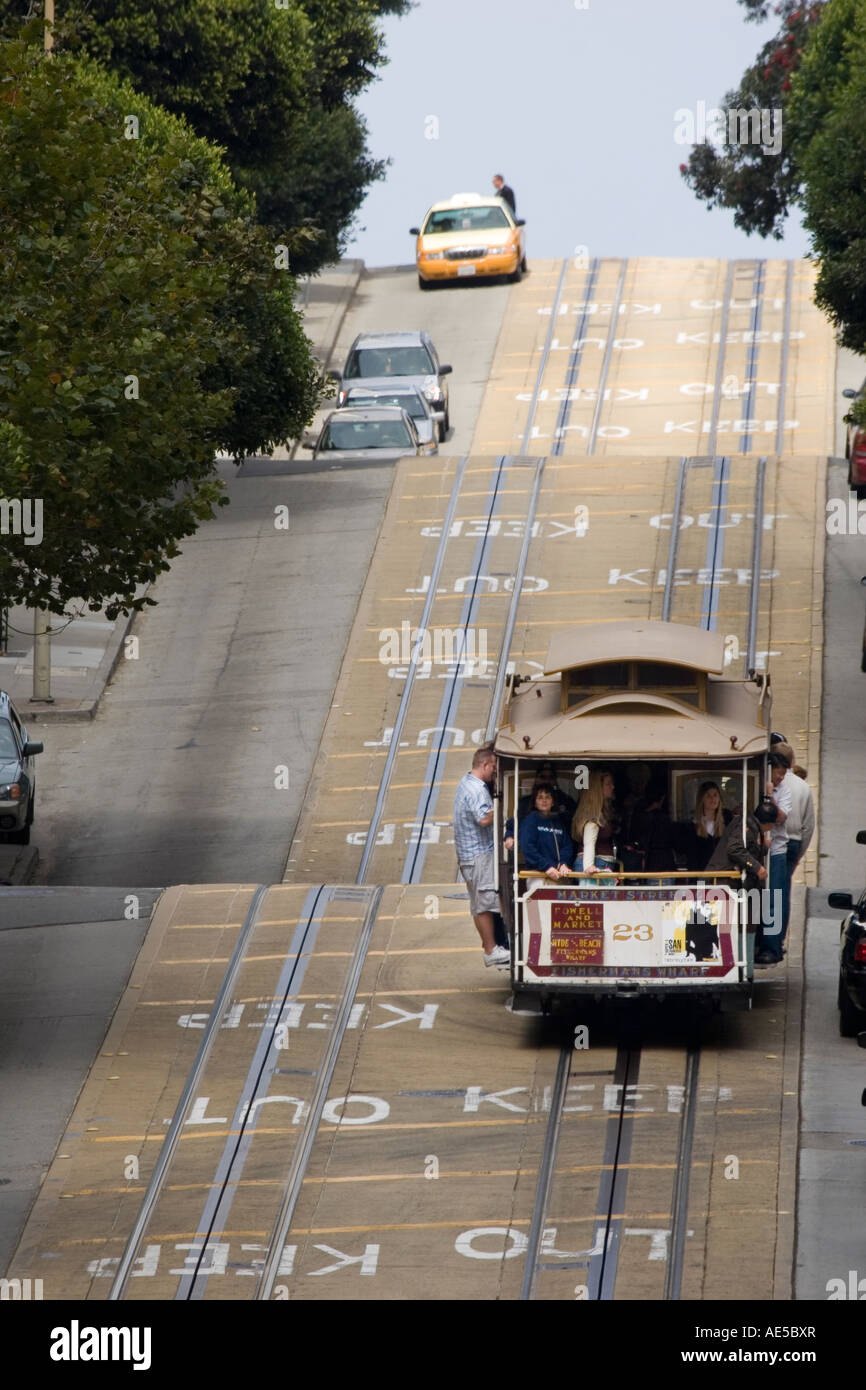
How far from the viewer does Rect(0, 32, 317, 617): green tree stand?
20312 millimetres

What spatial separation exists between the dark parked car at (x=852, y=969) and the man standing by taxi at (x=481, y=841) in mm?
2493

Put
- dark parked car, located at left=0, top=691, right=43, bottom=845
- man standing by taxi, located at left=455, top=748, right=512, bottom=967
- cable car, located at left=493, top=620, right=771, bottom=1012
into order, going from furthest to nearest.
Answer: dark parked car, located at left=0, top=691, right=43, bottom=845 < man standing by taxi, located at left=455, top=748, right=512, bottom=967 < cable car, located at left=493, top=620, right=771, bottom=1012

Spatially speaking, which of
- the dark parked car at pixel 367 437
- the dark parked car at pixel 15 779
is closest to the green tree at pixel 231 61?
the dark parked car at pixel 367 437

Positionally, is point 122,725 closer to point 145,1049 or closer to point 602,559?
point 602,559

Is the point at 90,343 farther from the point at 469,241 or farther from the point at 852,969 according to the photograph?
the point at 469,241

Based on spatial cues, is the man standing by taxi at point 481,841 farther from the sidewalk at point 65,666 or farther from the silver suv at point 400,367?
the silver suv at point 400,367

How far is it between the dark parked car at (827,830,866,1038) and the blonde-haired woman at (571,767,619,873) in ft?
5.83

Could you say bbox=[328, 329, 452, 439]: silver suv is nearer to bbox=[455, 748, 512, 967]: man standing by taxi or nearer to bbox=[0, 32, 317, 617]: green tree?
bbox=[0, 32, 317, 617]: green tree

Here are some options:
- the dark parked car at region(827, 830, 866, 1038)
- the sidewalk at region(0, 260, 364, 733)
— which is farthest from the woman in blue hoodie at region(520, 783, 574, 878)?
the sidewalk at region(0, 260, 364, 733)

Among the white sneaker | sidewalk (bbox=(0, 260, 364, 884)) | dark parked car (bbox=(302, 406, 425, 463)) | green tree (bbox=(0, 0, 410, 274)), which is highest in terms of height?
green tree (bbox=(0, 0, 410, 274))

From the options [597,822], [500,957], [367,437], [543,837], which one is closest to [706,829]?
[597,822]

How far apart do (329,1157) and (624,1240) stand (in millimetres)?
2466

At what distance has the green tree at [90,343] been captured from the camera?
2031 cm
